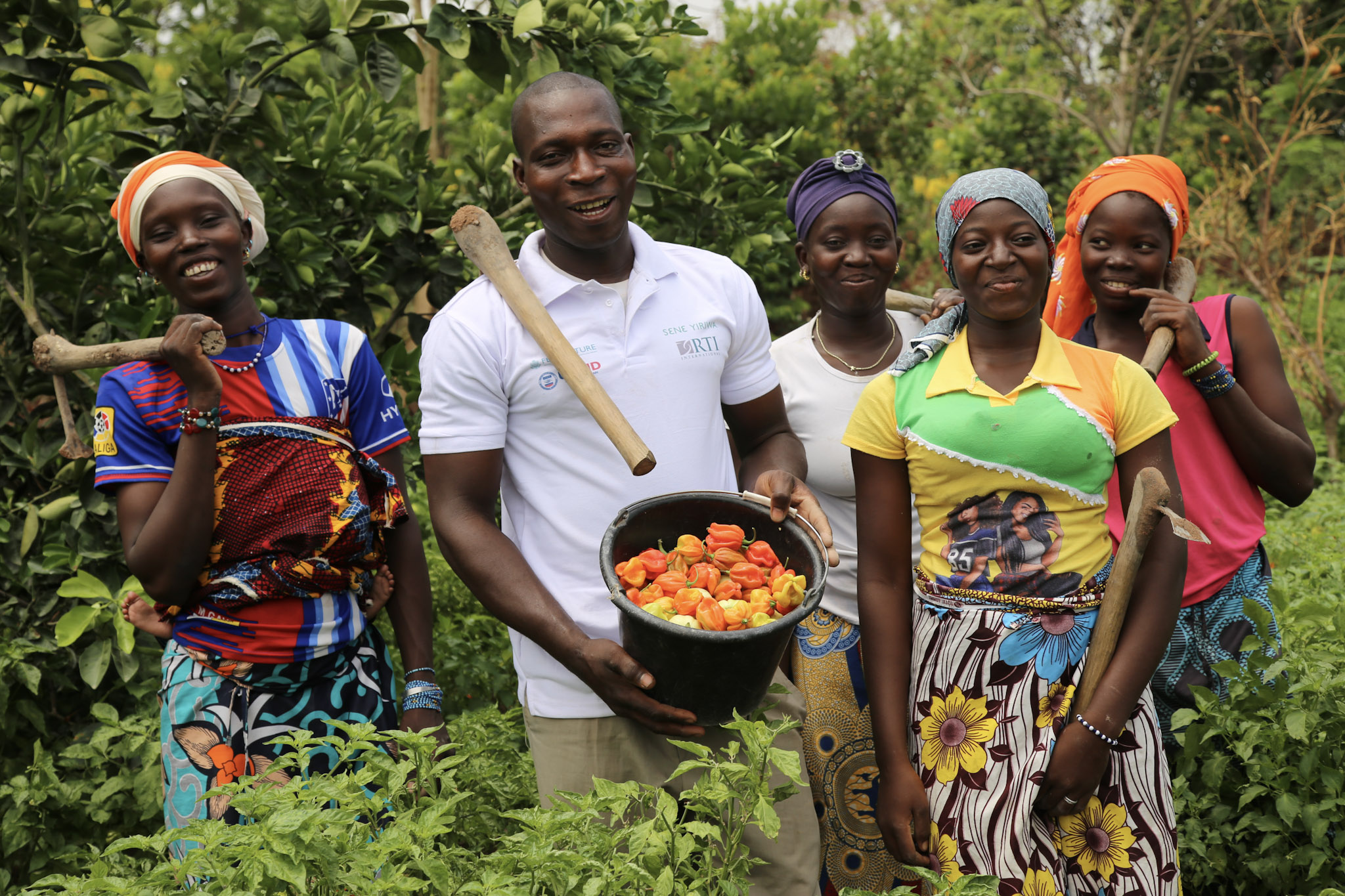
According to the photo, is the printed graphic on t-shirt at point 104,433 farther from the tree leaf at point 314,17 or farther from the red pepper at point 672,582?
the tree leaf at point 314,17

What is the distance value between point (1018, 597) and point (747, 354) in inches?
30.3

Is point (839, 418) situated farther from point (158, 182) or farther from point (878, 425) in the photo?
point (158, 182)

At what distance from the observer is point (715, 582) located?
204 cm

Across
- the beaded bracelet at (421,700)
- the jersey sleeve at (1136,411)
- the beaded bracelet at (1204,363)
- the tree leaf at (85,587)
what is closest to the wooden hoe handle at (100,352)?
the tree leaf at (85,587)

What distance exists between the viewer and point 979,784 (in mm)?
2092

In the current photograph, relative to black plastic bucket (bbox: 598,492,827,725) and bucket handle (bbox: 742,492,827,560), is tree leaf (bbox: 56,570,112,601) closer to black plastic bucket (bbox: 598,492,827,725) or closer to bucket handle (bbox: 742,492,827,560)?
black plastic bucket (bbox: 598,492,827,725)

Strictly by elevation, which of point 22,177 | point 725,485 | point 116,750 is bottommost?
point 116,750

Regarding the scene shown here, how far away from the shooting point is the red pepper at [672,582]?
203 cm

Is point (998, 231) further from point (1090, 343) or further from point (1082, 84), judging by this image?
point (1082, 84)

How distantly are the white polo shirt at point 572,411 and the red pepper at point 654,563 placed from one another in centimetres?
17

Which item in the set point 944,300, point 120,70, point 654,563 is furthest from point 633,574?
point 120,70

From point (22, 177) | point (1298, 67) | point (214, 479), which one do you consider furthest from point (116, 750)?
point (1298, 67)

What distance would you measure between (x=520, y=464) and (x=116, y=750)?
1.71 m

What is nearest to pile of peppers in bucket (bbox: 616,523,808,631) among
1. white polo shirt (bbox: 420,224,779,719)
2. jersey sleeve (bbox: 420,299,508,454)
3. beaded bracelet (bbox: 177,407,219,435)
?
white polo shirt (bbox: 420,224,779,719)
